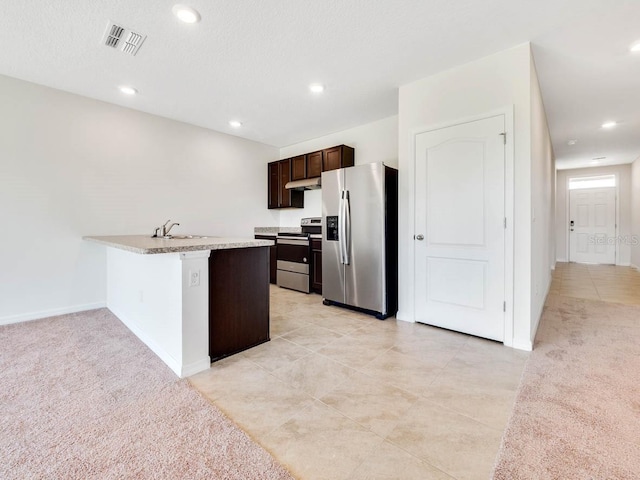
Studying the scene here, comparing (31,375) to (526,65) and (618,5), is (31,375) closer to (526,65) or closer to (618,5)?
(526,65)

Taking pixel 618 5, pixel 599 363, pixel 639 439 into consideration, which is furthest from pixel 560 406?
pixel 618 5

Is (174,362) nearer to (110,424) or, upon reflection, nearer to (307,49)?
(110,424)

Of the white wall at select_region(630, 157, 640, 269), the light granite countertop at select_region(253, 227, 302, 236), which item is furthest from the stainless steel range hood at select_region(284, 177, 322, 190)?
the white wall at select_region(630, 157, 640, 269)

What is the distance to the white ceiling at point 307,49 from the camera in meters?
2.15

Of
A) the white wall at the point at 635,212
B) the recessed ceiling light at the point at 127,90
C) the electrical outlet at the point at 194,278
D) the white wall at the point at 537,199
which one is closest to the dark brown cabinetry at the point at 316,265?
the electrical outlet at the point at 194,278

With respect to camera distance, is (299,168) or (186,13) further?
(299,168)

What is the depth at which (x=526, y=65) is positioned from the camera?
8.18ft

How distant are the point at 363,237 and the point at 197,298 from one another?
203cm

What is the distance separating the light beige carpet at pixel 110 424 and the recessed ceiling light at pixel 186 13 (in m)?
2.62

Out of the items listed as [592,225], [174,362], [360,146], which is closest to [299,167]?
[360,146]

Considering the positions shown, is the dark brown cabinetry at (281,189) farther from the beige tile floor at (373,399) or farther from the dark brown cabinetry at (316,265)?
the beige tile floor at (373,399)

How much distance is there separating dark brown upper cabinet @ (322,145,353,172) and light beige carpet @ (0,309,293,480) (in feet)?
11.4

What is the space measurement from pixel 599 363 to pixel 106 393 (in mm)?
3519

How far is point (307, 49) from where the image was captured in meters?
2.62
